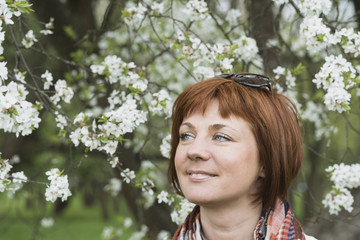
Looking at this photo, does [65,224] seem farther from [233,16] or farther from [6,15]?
[6,15]

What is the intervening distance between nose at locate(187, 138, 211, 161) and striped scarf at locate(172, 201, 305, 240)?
389mm

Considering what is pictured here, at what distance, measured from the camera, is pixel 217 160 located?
2072mm

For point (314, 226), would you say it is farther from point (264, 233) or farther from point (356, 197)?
point (264, 233)

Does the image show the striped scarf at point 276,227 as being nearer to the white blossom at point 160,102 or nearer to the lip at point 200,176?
the lip at point 200,176

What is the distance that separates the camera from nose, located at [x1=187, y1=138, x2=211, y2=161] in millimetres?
2082

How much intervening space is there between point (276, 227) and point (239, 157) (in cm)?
35

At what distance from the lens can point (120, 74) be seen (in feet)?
10.2

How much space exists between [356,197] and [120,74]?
6.17ft

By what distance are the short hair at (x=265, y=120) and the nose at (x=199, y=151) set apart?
15cm

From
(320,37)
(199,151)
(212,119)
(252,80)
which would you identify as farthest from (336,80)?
(199,151)

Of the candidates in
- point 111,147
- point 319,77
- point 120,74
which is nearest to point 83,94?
point 120,74

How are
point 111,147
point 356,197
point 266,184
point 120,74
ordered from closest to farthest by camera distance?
1. point 266,184
2. point 111,147
3. point 120,74
4. point 356,197

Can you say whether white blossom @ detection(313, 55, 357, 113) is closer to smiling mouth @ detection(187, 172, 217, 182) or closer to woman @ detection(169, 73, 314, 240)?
woman @ detection(169, 73, 314, 240)

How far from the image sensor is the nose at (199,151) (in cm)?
208
